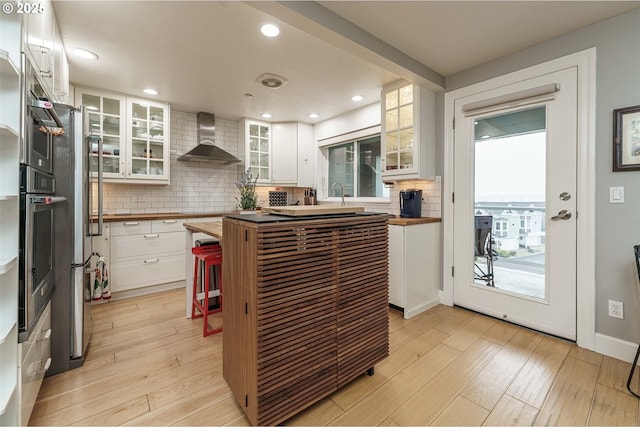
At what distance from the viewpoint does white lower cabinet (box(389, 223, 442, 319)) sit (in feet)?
8.99

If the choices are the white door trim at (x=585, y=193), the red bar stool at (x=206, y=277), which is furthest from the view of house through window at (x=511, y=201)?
the red bar stool at (x=206, y=277)

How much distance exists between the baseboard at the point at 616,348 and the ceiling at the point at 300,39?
7.72ft

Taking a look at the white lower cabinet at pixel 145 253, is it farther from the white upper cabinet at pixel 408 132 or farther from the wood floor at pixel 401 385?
the white upper cabinet at pixel 408 132

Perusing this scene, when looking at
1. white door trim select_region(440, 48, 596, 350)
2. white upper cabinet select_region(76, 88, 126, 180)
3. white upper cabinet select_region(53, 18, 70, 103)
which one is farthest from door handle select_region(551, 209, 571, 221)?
white upper cabinet select_region(76, 88, 126, 180)

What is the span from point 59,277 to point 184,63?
82.6 inches

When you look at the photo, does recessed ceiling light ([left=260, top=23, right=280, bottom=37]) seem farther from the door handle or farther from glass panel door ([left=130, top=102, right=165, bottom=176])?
the door handle

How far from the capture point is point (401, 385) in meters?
1.73

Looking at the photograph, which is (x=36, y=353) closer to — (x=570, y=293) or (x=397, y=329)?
(x=397, y=329)

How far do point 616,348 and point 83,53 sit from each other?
494 cm

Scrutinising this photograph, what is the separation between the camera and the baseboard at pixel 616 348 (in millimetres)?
1961

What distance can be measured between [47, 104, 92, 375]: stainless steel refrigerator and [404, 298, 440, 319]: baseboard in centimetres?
264

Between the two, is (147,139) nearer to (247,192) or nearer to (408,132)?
(247,192)

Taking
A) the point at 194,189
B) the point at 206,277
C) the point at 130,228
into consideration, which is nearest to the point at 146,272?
the point at 130,228

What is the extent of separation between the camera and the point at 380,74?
294 cm
